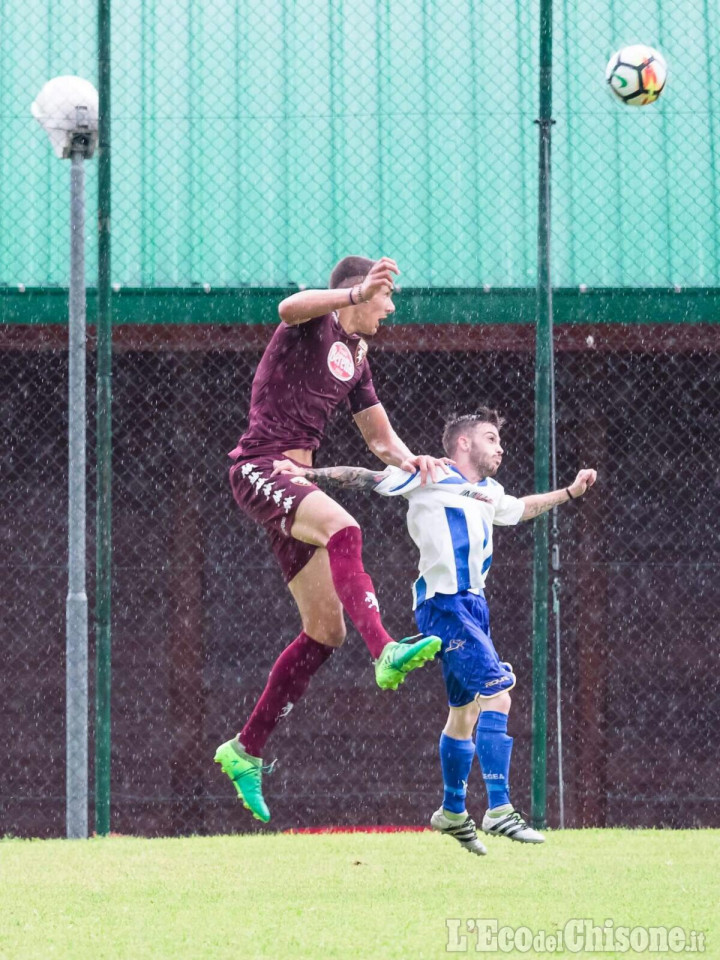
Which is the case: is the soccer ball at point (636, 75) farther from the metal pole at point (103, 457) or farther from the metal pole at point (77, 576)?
the metal pole at point (77, 576)

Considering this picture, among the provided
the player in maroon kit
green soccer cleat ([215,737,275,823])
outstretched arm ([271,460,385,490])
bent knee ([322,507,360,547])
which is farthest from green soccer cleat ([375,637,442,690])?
green soccer cleat ([215,737,275,823])

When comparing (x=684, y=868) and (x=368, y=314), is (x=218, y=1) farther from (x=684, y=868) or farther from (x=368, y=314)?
(x=684, y=868)

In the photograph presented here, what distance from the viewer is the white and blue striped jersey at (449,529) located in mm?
4891

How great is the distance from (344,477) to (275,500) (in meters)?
0.31

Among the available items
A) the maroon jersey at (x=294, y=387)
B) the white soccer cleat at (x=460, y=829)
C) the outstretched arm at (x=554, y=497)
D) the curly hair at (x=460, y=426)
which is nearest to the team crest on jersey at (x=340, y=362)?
the maroon jersey at (x=294, y=387)

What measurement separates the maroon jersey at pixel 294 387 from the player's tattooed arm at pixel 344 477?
0.16 meters

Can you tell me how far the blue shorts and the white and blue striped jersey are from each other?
4 centimetres

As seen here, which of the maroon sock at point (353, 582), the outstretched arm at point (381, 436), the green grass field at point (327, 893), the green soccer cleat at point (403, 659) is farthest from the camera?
the outstretched arm at point (381, 436)

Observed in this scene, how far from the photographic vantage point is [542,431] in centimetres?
644

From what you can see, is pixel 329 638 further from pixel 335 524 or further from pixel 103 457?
pixel 103 457

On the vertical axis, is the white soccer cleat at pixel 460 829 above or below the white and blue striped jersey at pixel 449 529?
below

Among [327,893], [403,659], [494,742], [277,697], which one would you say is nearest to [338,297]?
[403,659]

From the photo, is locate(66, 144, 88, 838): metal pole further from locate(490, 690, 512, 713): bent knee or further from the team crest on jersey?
locate(490, 690, 512, 713): bent knee

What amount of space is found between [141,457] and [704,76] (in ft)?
12.5
